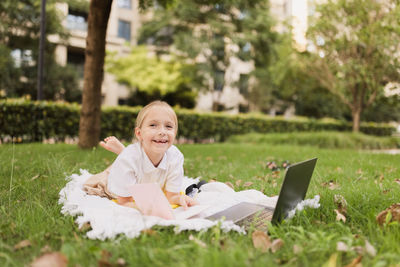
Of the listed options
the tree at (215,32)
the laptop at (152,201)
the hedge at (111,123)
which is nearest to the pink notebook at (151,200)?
the laptop at (152,201)

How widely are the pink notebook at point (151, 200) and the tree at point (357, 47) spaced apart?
11698 millimetres

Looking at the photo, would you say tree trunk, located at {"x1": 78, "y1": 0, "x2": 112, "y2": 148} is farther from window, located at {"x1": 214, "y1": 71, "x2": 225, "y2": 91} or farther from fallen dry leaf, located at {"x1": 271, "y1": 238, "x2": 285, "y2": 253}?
window, located at {"x1": 214, "y1": 71, "x2": 225, "y2": 91}

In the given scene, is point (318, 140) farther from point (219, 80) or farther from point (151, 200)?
point (219, 80)

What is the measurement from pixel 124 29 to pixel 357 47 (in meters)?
20.2

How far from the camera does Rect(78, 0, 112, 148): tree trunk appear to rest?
6.16 m

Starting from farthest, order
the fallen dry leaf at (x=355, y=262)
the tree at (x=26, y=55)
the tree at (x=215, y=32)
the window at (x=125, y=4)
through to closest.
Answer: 1. the window at (x=125, y=4)
2. the tree at (x=215, y=32)
3. the tree at (x=26, y=55)
4. the fallen dry leaf at (x=355, y=262)

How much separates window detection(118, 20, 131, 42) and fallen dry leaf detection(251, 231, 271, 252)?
27816mm

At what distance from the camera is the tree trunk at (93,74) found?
616 cm

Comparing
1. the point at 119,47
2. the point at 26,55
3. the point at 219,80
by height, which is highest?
the point at 119,47

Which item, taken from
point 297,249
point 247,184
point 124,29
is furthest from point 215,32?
point 297,249

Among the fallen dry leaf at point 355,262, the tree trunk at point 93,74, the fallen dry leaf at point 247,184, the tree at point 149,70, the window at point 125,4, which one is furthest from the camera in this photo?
the window at point 125,4

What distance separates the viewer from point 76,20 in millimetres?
23516

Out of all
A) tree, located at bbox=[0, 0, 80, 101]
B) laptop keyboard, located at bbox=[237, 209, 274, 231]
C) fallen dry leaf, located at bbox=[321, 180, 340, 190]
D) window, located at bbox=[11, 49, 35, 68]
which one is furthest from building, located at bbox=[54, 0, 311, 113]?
laptop keyboard, located at bbox=[237, 209, 274, 231]

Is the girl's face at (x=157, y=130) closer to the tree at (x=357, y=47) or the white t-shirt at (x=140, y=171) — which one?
the white t-shirt at (x=140, y=171)
